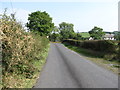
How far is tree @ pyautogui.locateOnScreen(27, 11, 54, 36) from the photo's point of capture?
3731 cm

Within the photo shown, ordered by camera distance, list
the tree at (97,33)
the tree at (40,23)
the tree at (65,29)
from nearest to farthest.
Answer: the tree at (40,23)
the tree at (97,33)
the tree at (65,29)

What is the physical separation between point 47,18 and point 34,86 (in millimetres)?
35818

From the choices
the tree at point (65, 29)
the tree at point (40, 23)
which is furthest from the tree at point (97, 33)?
the tree at point (40, 23)

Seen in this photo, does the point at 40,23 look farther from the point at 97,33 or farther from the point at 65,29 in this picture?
the point at 65,29

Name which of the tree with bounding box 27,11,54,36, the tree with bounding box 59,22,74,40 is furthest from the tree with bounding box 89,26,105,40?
the tree with bounding box 27,11,54,36

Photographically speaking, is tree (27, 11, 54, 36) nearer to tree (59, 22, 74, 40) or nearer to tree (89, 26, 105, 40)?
tree (89, 26, 105, 40)

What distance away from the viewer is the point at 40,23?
3866 cm

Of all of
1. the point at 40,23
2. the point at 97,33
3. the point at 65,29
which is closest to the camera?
the point at 40,23

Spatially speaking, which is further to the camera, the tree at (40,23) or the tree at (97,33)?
the tree at (97,33)

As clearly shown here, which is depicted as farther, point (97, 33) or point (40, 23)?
point (97, 33)

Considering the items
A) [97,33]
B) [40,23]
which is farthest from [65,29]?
[40,23]

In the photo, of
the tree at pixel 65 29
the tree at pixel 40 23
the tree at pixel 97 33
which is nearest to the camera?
the tree at pixel 40 23

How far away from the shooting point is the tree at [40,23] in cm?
3731

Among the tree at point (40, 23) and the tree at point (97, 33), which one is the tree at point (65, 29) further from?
the tree at point (40, 23)
